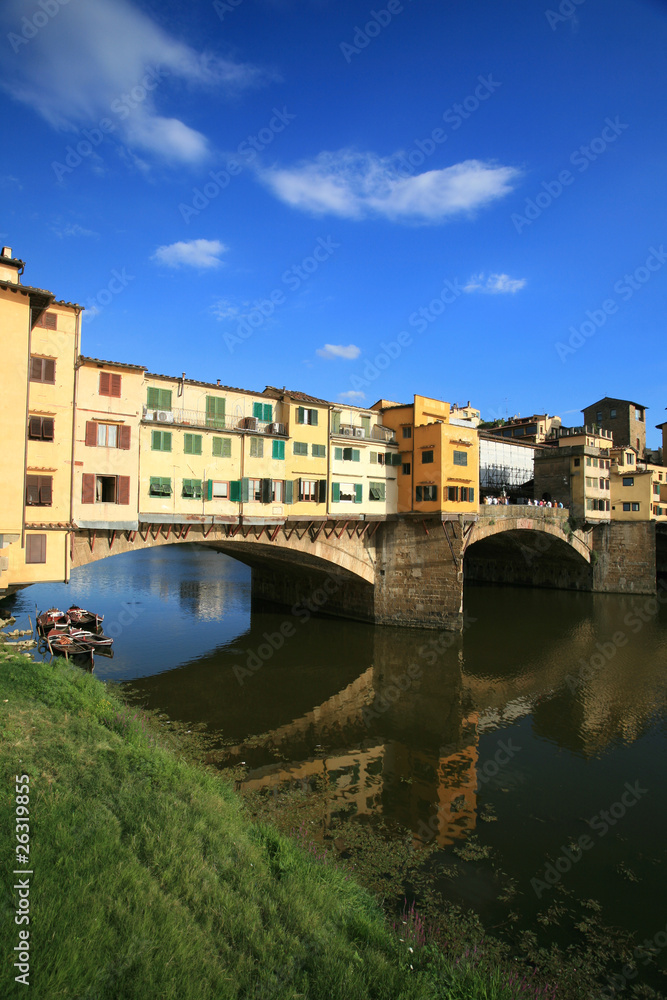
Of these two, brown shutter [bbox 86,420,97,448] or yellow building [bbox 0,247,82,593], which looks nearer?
yellow building [bbox 0,247,82,593]

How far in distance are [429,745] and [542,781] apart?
406cm

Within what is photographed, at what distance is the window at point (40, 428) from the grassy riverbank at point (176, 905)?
1229 cm

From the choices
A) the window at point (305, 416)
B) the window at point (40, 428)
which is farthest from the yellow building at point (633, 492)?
the window at point (40, 428)

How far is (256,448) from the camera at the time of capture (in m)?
29.1

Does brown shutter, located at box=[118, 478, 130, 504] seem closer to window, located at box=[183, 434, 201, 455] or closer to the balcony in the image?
the balcony

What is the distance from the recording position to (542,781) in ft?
53.3

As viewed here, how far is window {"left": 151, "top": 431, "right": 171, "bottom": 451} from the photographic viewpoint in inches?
993

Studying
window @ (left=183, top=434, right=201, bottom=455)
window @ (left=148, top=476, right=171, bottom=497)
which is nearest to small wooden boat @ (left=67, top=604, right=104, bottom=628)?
window @ (left=148, top=476, right=171, bottom=497)

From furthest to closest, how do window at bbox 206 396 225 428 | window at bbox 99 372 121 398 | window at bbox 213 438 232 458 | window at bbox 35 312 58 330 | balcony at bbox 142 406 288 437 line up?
window at bbox 206 396 225 428
window at bbox 213 438 232 458
balcony at bbox 142 406 288 437
window at bbox 99 372 121 398
window at bbox 35 312 58 330

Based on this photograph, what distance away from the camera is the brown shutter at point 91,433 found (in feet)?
75.4

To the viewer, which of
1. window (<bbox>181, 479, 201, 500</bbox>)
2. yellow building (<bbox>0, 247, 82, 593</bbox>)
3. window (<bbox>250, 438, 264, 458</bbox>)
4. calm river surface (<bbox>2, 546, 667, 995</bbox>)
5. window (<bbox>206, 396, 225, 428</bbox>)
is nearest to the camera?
calm river surface (<bbox>2, 546, 667, 995</bbox>)

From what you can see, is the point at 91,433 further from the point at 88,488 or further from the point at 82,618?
the point at 82,618

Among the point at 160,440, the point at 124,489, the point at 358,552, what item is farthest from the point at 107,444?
the point at 358,552

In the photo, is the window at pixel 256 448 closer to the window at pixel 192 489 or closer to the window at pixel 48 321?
the window at pixel 192 489
